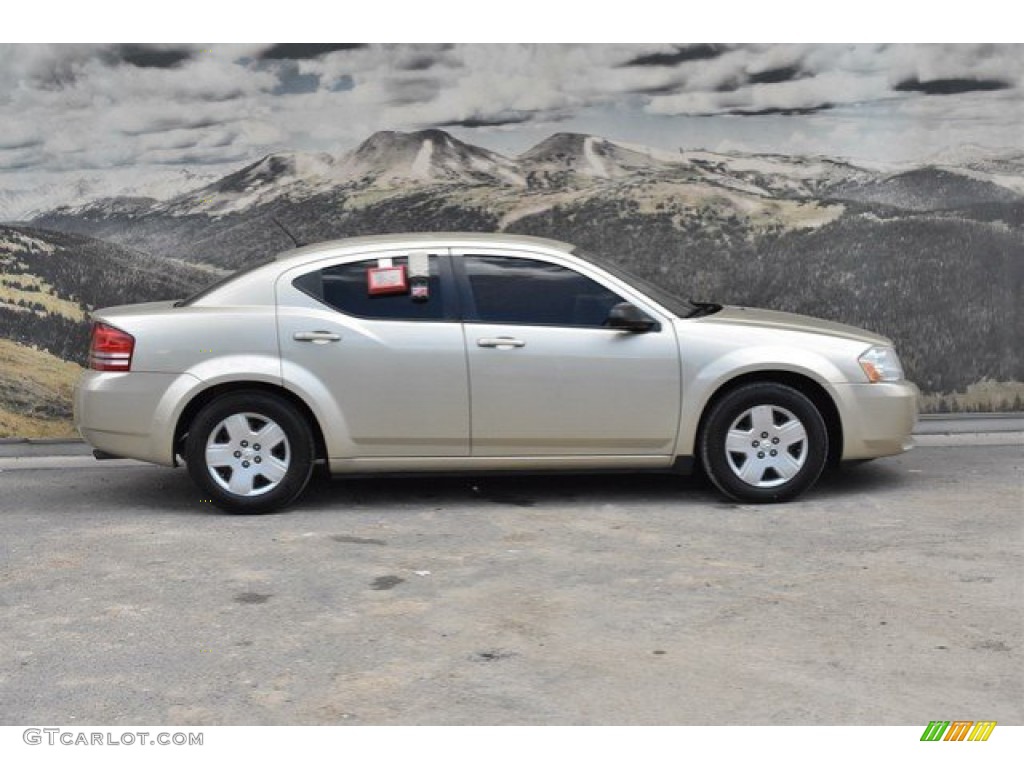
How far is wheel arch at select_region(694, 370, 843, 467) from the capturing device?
A: 8148 millimetres

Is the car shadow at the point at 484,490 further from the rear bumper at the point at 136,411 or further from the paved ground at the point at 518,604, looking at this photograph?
the rear bumper at the point at 136,411

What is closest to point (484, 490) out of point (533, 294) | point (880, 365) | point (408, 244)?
point (533, 294)

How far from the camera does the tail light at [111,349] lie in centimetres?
801

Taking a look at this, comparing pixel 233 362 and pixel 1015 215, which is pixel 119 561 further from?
pixel 1015 215

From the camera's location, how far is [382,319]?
807cm

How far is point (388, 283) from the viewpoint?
8.13 metres

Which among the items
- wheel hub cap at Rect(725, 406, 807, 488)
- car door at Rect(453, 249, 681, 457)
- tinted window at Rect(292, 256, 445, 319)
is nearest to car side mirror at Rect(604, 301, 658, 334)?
car door at Rect(453, 249, 681, 457)

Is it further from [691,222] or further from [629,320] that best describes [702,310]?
[691,222]

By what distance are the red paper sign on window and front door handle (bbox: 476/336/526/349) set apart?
0.52 m

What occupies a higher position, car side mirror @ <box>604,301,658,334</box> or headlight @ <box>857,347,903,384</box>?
car side mirror @ <box>604,301,658,334</box>

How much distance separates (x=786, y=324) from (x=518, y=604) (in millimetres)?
2873

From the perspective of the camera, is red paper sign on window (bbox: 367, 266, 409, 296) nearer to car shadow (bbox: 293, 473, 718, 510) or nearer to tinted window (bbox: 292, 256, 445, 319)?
tinted window (bbox: 292, 256, 445, 319)

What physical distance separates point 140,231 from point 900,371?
5.58 m
